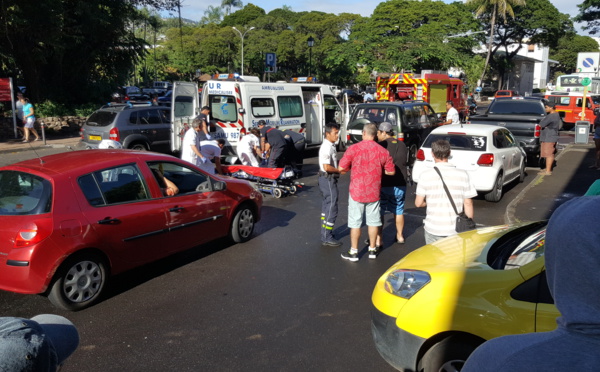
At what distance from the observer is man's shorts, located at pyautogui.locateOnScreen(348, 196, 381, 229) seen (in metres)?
6.39

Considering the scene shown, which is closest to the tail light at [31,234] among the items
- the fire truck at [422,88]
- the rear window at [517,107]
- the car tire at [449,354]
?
the car tire at [449,354]

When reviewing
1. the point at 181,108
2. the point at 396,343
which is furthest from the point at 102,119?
the point at 396,343

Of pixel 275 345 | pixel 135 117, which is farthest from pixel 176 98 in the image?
pixel 275 345

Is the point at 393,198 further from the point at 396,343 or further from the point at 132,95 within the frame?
the point at 132,95

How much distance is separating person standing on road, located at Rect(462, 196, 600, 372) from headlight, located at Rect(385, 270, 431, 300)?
218cm

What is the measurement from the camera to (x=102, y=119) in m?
14.3

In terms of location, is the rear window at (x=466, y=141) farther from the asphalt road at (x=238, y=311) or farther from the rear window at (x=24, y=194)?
the rear window at (x=24, y=194)

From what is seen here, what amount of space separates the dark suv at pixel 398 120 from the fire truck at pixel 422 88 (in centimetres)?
755

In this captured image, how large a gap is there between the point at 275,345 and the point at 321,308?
2.91 feet

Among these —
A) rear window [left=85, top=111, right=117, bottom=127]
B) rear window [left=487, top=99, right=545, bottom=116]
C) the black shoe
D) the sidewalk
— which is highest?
rear window [left=487, top=99, right=545, bottom=116]

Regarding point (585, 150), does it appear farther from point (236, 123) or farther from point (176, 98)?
point (176, 98)

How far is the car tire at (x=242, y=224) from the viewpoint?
23.7ft

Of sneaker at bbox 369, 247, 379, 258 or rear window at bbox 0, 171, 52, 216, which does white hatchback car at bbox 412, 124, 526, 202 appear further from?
rear window at bbox 0, 171, 52, 216

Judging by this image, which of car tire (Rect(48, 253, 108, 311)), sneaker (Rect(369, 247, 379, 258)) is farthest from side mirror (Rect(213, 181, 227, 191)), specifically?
sneaker (Rect(369, 247, 379, 258))
